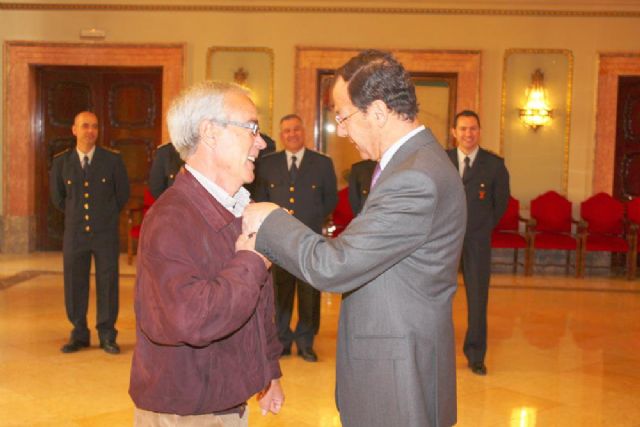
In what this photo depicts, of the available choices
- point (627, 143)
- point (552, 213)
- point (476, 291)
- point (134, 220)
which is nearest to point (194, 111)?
point (476, 291)

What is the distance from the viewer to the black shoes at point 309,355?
616cm

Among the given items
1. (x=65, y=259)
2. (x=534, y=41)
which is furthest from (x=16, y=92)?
(x=534, y=41)

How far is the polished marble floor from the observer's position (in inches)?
192

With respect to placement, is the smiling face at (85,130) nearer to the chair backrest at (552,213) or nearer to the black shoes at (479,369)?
the black shoes at (479,369)

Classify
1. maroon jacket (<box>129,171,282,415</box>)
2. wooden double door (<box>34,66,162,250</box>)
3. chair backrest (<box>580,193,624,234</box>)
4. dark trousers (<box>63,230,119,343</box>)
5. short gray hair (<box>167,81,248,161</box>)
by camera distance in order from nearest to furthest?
maroon jacket (<box>129,171,282,415</box>), short gray hair (<box>167,81,248,161</box>), dark trousers (<box>63,230,119,343</box>), chair backrest (<box>580,193,624,234</box>), wooden double door (<box>34,66,162,250</box>)

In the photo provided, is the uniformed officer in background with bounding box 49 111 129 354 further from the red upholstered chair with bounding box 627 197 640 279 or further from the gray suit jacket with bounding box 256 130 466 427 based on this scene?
the red upholstered chair with bounding box 627 197 640 279

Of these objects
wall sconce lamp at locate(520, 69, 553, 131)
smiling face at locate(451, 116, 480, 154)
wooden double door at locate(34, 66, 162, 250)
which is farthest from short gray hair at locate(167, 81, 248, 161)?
wooden double door at locate(34, 66, 162, 250)

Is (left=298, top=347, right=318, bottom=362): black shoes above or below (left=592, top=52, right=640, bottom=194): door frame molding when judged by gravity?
below

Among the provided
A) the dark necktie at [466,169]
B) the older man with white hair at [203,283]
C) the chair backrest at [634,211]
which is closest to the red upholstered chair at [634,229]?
the chair backrest at [634,211]

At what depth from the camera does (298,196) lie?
640 centimetres

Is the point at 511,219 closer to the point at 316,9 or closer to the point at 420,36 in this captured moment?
the point at 420,36

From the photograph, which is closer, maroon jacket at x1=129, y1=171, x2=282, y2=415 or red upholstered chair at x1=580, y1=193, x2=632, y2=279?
maroon jacket at x1=129, y1=171, x2=282, y2=415

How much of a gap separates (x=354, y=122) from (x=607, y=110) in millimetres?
9648

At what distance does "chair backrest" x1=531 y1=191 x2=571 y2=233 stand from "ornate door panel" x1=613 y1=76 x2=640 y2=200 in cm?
132
